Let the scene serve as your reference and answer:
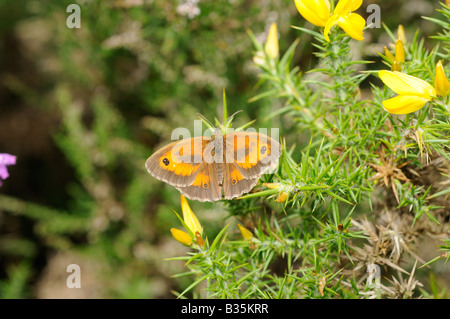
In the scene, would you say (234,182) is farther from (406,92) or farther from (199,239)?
(406,92)

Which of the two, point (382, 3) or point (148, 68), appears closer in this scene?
point (382, 3)

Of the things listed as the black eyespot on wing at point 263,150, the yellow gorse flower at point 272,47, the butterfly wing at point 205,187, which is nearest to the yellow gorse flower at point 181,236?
the butterfly wing at point 205,187

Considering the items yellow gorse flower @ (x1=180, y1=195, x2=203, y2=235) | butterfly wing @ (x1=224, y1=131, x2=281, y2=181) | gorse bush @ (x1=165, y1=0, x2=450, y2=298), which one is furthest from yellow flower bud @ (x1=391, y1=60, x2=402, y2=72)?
yellow gorse flower @ (x1=180, y1=195, x2=203, y2=235)

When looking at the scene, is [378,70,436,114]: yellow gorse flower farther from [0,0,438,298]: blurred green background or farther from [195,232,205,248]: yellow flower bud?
[0,0,438,298]: blurred green background

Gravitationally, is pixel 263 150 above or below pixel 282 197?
above

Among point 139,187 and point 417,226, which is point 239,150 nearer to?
point 417,226

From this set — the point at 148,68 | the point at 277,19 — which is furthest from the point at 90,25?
the point at 277,19

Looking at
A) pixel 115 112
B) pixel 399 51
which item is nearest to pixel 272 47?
pixel 399 51
